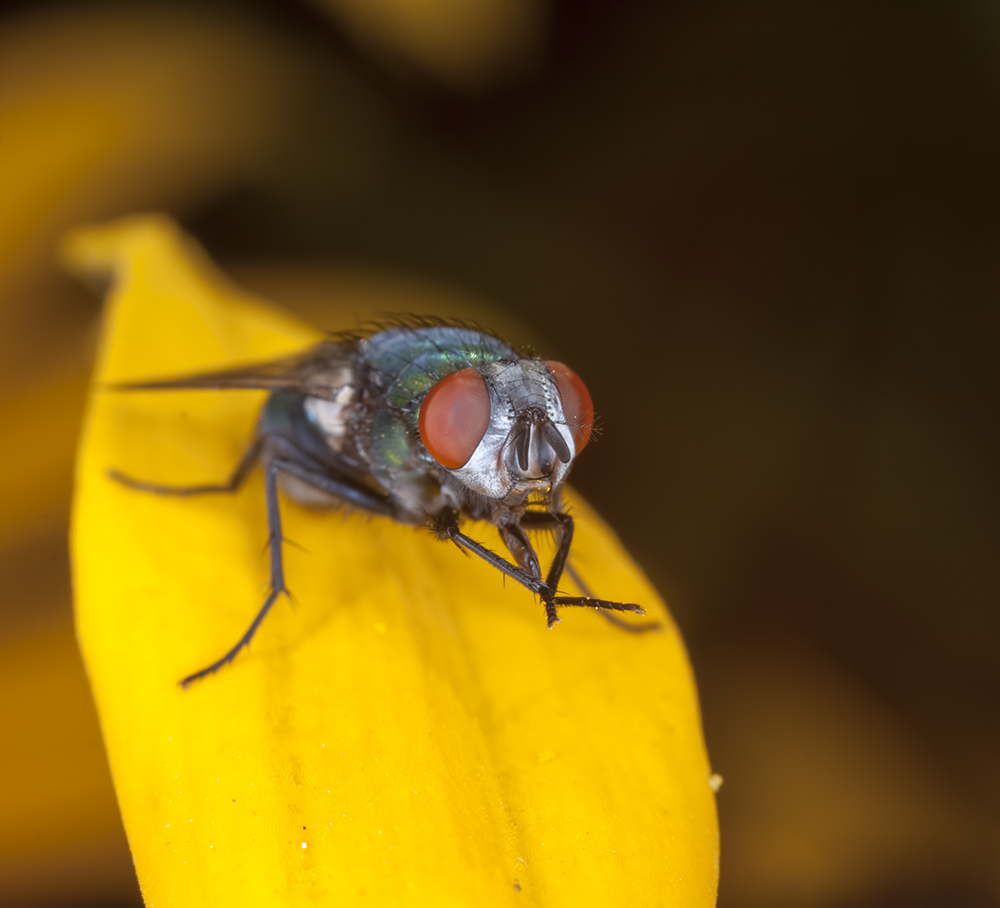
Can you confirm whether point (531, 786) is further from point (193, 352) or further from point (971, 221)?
point (971, 221)

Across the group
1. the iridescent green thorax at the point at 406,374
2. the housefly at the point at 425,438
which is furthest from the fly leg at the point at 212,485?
the iridescent green thorax at the point at 406,374

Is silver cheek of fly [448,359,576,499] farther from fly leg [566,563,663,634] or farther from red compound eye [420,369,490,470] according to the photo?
fly leg [566,563,663,634]

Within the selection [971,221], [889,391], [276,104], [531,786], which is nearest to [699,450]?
[889,391]

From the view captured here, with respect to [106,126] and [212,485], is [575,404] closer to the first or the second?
[212,485]

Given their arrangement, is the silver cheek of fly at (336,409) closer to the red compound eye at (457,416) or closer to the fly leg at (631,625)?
the red compound eye at (457,416)

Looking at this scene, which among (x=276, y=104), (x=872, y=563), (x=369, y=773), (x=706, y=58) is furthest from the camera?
(x=276, y=104)

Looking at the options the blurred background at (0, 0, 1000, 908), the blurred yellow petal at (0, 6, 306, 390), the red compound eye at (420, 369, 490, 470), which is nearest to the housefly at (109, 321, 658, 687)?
the red compound eye at (420, 369, 490, 470)
